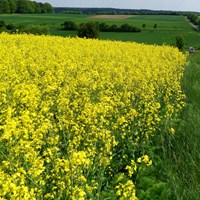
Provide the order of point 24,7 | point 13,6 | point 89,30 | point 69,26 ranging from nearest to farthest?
point 89,30, point 69,26, point 13,6, point 24,7

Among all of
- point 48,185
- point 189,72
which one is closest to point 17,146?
point 48,185

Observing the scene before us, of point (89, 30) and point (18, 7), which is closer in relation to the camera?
point (89, 30)

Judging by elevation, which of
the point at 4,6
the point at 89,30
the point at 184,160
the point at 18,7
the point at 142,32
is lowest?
the point at 18,7

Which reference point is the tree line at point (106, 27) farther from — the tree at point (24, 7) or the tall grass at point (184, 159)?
the tall grass at point (184, 159)

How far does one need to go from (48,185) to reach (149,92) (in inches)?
116

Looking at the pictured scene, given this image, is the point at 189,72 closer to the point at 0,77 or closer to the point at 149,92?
the point at 149,92

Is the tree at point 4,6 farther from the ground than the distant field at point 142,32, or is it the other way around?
the distant field at point 142,32

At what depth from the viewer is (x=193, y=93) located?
27.0ft

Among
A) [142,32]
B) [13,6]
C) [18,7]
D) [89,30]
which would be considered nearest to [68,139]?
[89,30]

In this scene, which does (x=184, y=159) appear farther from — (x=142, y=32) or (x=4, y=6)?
(x=4, y=6)

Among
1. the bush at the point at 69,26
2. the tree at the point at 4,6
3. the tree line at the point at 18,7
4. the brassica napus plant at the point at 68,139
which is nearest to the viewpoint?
the brassica napus plant at the point at 68,139

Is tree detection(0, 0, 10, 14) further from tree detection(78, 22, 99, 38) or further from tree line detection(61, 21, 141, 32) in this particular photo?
tree detection(78, 22, 99, 38)

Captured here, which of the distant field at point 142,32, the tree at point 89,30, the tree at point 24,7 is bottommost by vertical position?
the tree at point 24,7

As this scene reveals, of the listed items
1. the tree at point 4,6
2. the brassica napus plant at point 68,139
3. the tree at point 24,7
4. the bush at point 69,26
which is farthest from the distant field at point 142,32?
the brassica napus plant at point 68,139
